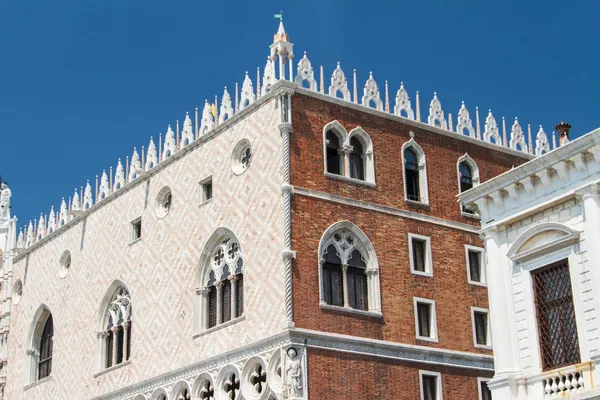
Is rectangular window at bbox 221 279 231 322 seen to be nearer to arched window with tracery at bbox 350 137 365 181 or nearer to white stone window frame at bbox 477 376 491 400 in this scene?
arched window with tracery at bbox 350 137 365 181

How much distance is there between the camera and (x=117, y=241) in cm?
3189

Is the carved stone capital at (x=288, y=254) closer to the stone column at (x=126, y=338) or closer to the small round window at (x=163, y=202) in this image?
the small round window at (x=163, y=202)

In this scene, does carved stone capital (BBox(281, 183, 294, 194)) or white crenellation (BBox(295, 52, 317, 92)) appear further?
white crenellation (BBox(295, 52, 317, 92))

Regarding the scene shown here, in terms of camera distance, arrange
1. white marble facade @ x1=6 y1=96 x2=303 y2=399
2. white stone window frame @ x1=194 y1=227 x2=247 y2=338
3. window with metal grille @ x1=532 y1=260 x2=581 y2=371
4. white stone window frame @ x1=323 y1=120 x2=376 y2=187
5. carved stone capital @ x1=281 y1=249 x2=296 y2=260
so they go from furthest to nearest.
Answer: white stone window frame @ x1=194 y1=227 x2=247 y2=338 < white stone window frame @ x1=323 y1=120 x2=376 y2=187 < white marble facade @ x1=6 y1=96 x2=303 y2=399 < carved stone capital @ x1=281 y1=249 x2=296 y2=260 < window with metal grille @ x1=532 y1=260 x2=581 y2=371

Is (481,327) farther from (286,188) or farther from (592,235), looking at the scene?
(592,235)

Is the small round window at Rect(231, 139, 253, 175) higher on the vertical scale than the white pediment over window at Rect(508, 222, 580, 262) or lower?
higher

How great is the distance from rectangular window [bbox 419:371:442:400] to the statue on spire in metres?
22.5

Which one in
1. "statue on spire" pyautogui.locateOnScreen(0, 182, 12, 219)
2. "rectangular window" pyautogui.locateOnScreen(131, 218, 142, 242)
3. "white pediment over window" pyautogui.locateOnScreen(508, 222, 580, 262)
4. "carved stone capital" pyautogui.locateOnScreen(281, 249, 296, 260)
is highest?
"statue on spire" pyautogui.locateOnScreen(0, 182, 12, 219)

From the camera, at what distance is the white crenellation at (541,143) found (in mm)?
30781

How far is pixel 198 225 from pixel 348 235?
4.52 meters

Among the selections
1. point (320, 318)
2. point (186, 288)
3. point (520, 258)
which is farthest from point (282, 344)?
point (520, 258)

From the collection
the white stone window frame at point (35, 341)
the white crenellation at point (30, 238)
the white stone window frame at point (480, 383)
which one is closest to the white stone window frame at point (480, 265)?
the white stone window frame at point (480, 383)

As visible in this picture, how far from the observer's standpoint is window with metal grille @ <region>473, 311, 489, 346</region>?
27.4m

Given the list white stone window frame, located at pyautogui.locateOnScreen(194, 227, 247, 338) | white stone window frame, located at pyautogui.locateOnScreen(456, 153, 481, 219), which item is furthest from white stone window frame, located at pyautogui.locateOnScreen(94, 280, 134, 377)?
white stone window frame, located at pyautogui.locateOnScreen(456, 153, 481, 219)
